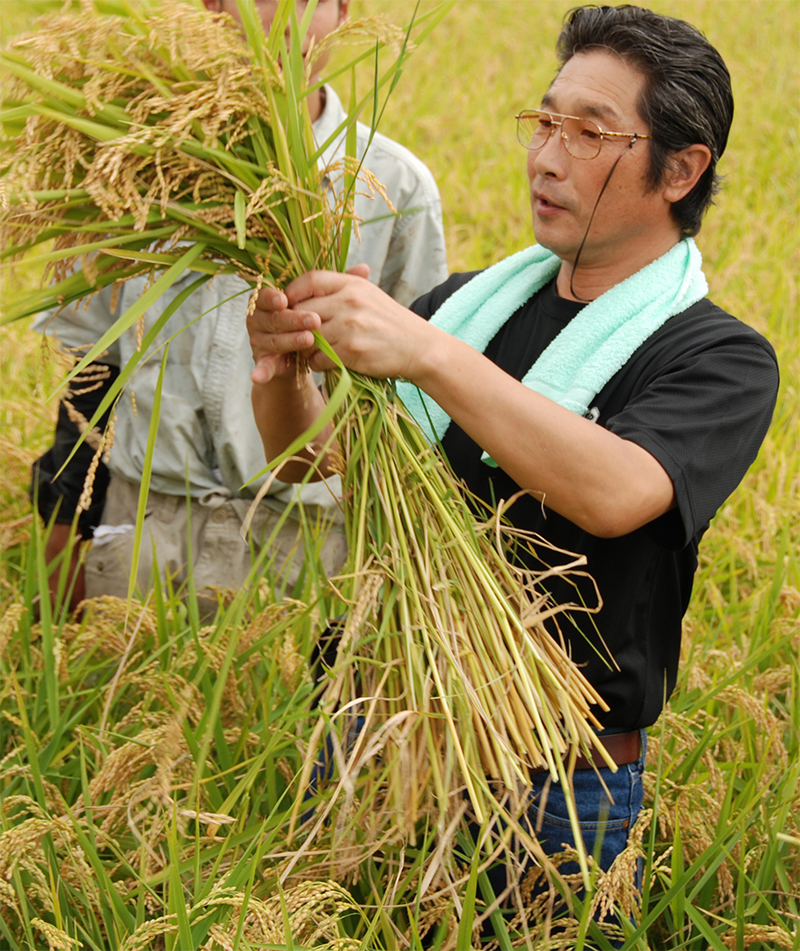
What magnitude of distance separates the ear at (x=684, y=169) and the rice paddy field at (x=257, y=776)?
72 cm

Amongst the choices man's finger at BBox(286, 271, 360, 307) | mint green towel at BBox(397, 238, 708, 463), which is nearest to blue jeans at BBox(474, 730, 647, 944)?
mint green towel at BBox(397, 238, 708, 463)

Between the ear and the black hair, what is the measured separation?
0.01 m

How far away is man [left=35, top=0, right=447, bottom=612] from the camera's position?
7.87ft

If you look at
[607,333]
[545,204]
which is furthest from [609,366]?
[545,204]

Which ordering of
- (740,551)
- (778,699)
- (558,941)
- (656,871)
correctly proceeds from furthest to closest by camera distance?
(740,551)
(778,699)
(656,871)
(558,941)

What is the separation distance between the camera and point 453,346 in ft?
4.43

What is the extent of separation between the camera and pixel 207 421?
2445 mm

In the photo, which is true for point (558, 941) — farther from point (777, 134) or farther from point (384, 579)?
point (777, 134)

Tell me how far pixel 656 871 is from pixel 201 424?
4.99ft

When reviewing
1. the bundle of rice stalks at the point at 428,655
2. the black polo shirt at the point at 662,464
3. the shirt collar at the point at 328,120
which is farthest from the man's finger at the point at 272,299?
the shirt collar at the point at 328,120

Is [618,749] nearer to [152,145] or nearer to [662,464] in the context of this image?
[662,464]

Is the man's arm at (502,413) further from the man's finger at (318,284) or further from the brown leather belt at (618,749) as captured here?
the brown leather belt at (618,749)

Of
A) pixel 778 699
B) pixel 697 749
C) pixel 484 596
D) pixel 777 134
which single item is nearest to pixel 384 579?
pixel 484 596

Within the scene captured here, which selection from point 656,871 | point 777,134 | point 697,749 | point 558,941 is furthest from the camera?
point 777,134
